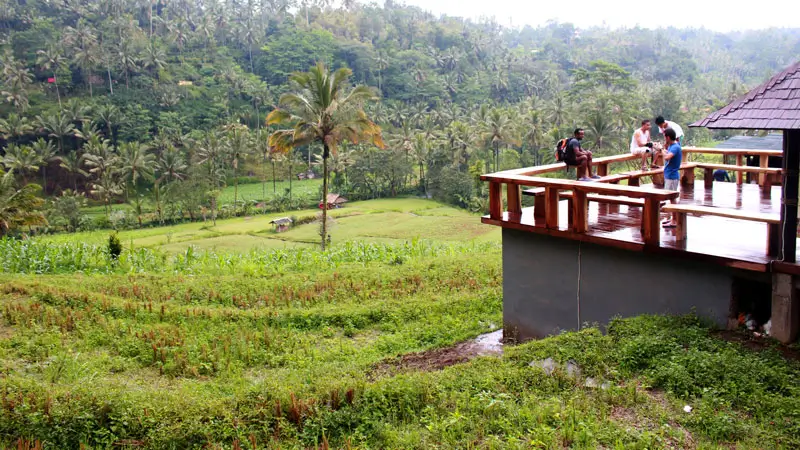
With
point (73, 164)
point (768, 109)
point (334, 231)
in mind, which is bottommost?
point (334, 231)

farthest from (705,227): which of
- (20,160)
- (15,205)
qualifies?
(20,160)

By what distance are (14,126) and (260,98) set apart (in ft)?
95.8

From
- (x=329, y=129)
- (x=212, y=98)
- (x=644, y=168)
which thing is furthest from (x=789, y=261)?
(x=212, y=98)

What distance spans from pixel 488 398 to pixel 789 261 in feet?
11.6

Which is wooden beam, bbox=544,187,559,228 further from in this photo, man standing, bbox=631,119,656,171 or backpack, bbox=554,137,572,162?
man standing, bbox=631,119,656,171

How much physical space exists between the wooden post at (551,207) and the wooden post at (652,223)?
1280 mm

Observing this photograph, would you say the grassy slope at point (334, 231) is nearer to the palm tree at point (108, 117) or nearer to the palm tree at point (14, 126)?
the palm tree at point (14, 126)

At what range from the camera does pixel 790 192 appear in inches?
281

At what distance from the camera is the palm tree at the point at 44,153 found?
60.9 meters

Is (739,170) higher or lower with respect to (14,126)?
Result: lower

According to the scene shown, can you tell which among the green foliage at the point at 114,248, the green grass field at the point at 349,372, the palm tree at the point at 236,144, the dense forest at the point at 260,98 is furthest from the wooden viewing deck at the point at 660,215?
the palm tree at the point at 236,144

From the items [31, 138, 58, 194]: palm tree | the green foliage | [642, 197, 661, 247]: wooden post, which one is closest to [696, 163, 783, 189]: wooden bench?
[642, 197, 661, 247]: wooden post

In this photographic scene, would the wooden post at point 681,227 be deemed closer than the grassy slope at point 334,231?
Yes

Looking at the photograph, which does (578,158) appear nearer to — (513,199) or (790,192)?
(513,199)
